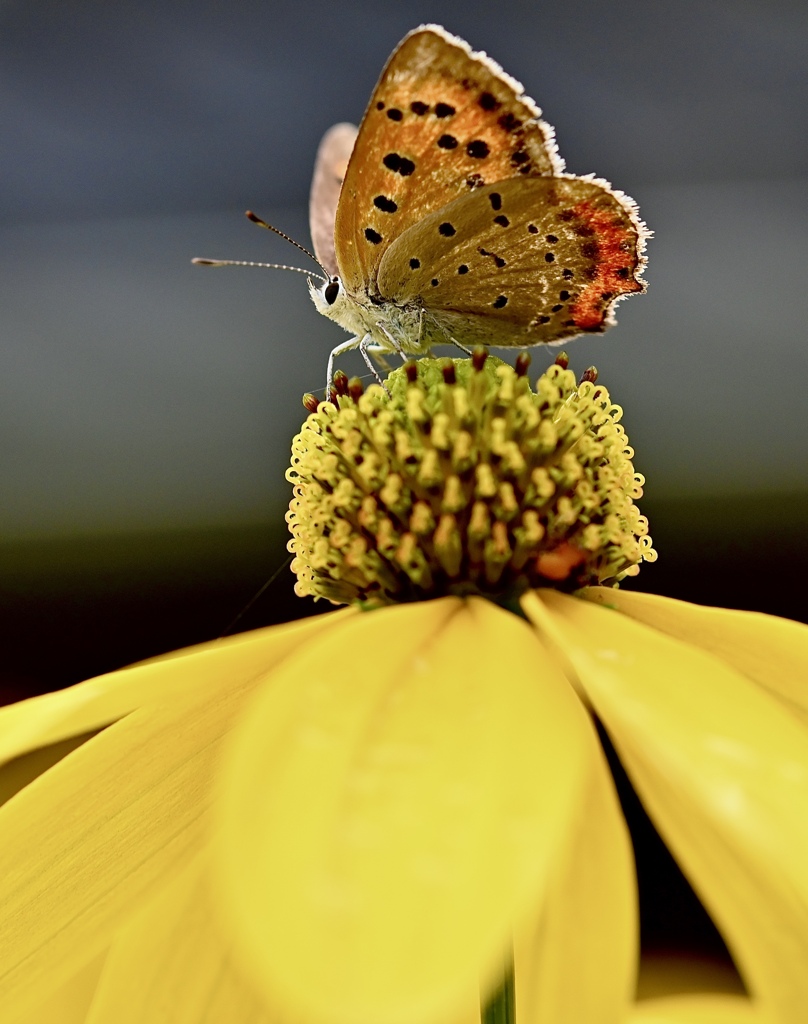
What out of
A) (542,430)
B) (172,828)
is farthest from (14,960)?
(542,430)

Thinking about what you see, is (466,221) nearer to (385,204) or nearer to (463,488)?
(385,204)

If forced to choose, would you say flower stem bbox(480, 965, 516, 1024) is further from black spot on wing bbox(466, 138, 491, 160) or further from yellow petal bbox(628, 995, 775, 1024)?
black spot on wing bbox(466, 138, 491, 160)

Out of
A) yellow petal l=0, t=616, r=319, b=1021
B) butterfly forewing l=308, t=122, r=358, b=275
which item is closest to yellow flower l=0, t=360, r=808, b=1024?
yellow petal l=0, t=616, r=319, b=1021

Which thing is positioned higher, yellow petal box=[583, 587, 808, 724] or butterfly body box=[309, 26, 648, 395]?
butterfly body box=[309, 26, 648, 395]

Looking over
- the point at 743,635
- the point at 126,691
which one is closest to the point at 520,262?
the point at 743,635

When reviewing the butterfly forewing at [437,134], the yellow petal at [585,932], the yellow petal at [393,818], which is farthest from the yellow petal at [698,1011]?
the butterfly forewing at [437,134]

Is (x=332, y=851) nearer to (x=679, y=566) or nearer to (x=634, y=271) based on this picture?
(x=634, y=271)

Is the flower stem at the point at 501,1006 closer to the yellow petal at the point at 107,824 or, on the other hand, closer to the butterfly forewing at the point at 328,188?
the yellow petal at the point at 107,824
